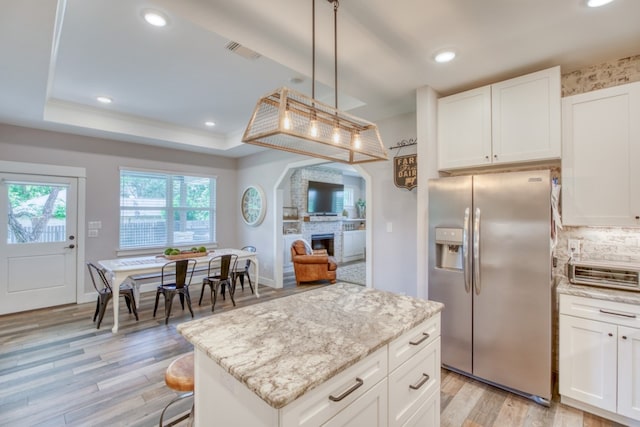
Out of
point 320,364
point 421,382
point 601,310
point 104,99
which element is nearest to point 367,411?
point 320,364

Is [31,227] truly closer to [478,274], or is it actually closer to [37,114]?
[37,114]

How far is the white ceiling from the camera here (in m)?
1.83

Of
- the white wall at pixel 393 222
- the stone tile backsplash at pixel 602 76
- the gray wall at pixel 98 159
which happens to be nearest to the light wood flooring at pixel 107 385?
the white wall at pixel 393 222

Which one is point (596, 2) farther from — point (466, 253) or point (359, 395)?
point (359, 395)

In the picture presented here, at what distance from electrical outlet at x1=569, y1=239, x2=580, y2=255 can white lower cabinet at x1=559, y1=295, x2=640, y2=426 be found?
0.58 meters

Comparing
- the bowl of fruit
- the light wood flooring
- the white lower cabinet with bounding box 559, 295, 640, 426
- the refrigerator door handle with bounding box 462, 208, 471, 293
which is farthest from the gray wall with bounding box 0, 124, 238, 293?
the white lower cabinet with bounding box 559, 295, 640, 426

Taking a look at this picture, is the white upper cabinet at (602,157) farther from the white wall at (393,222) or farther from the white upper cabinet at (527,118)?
the white wall at (393,222)

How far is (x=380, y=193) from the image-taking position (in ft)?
12.3

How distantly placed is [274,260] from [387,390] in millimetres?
4419

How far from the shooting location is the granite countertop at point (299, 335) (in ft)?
3.17

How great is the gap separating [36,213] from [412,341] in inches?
214

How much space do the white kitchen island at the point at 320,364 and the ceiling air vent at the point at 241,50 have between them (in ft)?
7.03

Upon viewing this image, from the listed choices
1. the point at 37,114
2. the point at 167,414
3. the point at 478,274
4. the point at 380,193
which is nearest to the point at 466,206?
the point at 478,274

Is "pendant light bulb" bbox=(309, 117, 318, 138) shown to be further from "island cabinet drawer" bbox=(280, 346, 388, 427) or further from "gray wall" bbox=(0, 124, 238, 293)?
"gray wall" bbox=(0, 124, 238, 293)
